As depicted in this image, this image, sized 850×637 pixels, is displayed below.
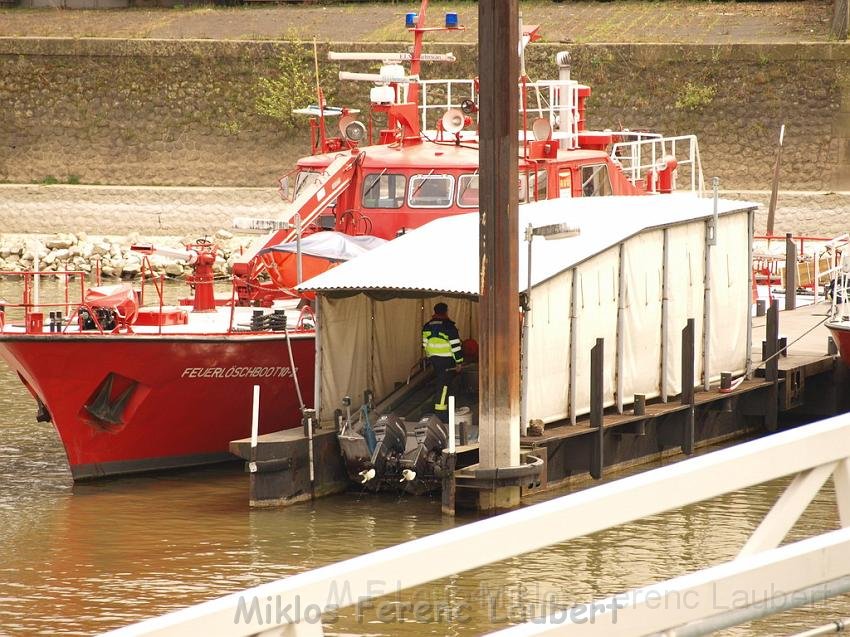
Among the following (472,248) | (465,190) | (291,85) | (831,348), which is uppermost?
(291,85)

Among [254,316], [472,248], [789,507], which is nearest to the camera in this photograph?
[789,507]

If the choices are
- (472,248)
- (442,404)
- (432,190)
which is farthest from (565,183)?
(442,404)

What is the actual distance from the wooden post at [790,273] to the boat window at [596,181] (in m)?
3.71

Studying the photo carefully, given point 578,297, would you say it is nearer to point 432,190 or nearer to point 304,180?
point 432,190

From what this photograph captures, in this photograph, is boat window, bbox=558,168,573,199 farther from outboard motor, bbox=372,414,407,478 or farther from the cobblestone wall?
the cobblestone wall

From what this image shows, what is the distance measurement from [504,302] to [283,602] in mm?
9467

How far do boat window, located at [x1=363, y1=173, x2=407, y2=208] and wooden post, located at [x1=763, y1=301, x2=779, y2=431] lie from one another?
4.38 m

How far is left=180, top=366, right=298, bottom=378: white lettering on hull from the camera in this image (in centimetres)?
1503

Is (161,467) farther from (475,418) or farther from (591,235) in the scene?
(591,235)

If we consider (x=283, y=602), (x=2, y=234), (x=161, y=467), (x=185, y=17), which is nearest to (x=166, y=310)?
(x=161, y=467)

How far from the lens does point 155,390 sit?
15000 millimetres

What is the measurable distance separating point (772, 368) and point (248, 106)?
83.4ft

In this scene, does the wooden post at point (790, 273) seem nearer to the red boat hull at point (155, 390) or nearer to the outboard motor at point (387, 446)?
the red boat hull at point (155, 390)

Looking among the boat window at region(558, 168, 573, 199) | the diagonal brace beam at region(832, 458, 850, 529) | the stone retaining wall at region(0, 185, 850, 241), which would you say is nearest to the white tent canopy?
the boat window at region(558, 168, 573, 199)
